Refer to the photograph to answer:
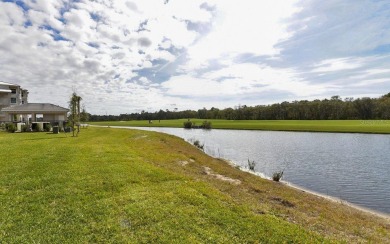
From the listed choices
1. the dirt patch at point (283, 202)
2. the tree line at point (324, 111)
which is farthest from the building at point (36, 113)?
the tree line at point (324, 111)

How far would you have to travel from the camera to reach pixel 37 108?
54.9 meters

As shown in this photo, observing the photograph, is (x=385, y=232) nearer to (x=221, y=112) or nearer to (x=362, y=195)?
(x=362, y=195)

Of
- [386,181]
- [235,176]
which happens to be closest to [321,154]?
[386,181]

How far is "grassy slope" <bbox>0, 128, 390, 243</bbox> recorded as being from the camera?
880cm

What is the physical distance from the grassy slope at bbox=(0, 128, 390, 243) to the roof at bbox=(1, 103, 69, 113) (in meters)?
42.7

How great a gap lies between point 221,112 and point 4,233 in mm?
183682

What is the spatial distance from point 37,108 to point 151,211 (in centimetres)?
5485

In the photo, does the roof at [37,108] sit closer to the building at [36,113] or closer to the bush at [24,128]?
the building at [36,113]

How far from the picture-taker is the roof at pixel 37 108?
175 ft

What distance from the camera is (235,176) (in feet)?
65.4

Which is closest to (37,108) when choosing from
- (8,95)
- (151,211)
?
(8,95)

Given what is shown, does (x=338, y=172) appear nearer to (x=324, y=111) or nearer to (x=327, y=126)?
(x=327, y=126)

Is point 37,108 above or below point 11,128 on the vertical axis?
above

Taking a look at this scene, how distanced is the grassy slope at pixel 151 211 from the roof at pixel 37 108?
42.7 meters
